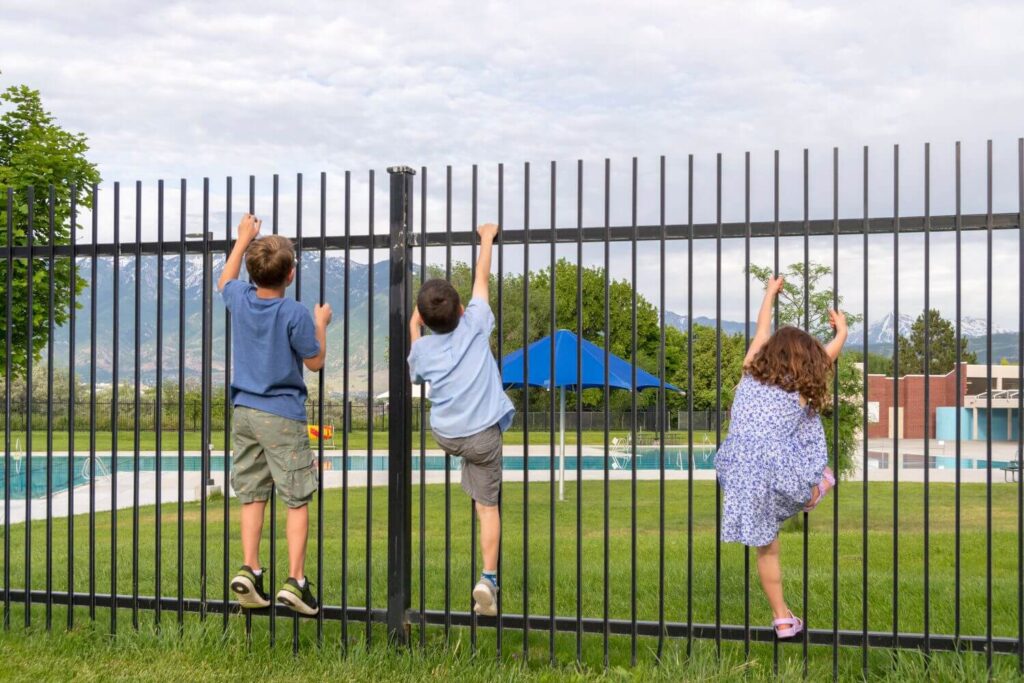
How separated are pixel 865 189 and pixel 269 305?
296 cm

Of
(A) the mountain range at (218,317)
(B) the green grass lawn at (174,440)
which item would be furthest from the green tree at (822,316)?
(B) the green grass lawn at (174,440)

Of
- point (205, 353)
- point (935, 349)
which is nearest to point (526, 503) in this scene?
point (205, 353)

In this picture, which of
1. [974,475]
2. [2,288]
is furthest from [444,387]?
[974,475]

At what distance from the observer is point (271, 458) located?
4695 millimetres

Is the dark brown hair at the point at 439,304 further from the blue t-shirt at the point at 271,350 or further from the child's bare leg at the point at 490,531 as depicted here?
the child's bare leg at the point at 490,531

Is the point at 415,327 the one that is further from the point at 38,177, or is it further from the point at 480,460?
the point at 38,177

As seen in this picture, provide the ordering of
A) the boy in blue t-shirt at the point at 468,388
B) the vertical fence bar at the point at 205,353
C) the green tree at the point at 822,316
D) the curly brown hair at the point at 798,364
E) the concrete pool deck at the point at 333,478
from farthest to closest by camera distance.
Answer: the concrete pool deck at the point at 333,478 → the green tree at the point at 822,316 → the vertical fence bar at the point at 205,353 → the boy in blue t-shirt at the point at 468,388 → the curly brown hair at the point at 798,364

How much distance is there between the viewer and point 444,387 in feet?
15.0

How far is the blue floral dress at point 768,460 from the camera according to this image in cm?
427

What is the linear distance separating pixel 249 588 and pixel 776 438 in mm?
2678

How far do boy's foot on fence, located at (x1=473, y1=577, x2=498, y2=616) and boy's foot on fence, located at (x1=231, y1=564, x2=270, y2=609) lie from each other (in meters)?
1.12

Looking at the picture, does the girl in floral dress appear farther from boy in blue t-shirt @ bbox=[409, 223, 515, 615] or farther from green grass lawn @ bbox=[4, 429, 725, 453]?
green grass lawn @ bbox=[4, 429, 725, 453]

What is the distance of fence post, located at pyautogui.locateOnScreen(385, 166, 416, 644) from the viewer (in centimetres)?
503

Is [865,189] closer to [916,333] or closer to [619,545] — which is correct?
[619,545]
